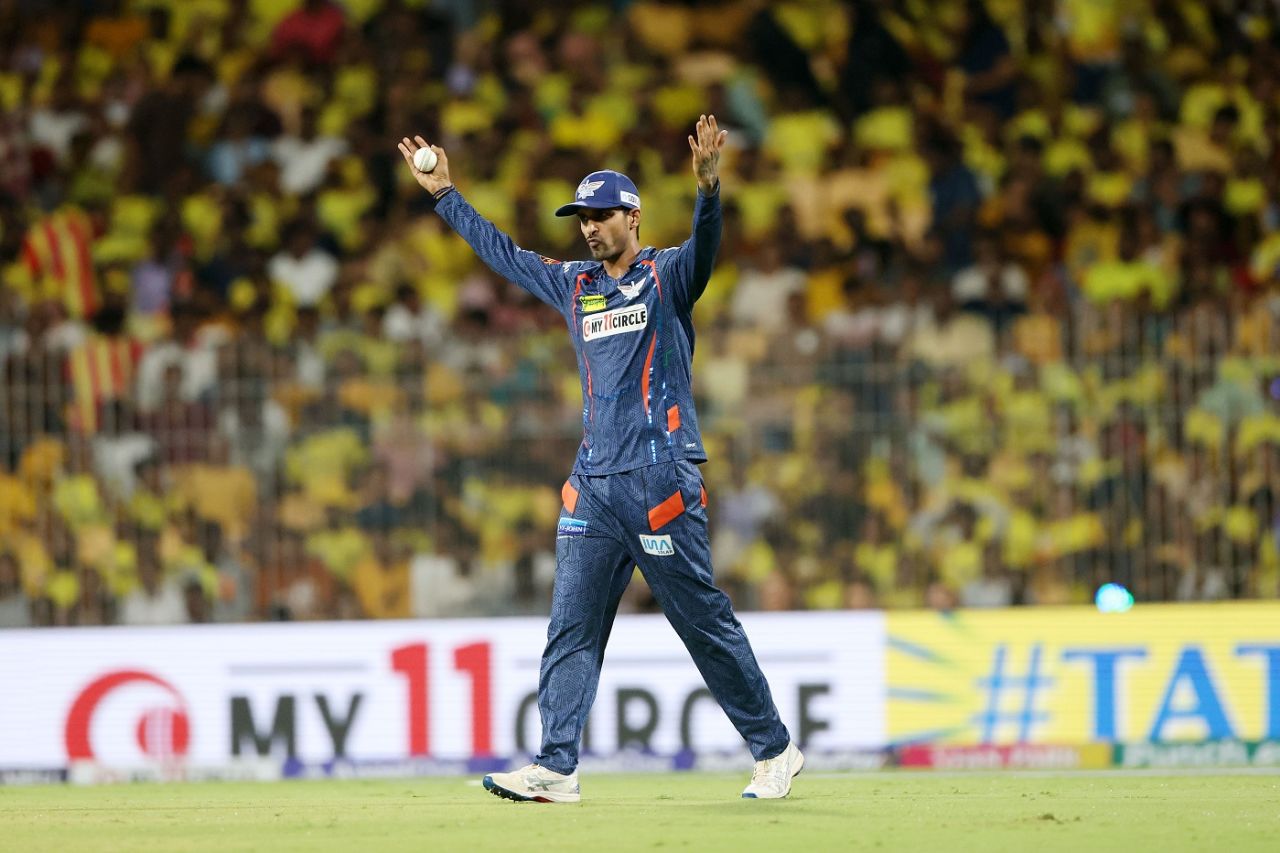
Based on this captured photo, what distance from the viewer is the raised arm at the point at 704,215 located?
536cm

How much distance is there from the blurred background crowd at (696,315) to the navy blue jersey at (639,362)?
Result: 4208mm

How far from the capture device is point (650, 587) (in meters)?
5.81

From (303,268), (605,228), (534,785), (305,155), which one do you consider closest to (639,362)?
(605,228)

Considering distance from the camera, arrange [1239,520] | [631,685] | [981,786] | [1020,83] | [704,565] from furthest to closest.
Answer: [1020,83]
[1239,520]
[631,685]
[981,786]
[704,565]

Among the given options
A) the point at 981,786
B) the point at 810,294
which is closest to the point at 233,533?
the point at 810,294

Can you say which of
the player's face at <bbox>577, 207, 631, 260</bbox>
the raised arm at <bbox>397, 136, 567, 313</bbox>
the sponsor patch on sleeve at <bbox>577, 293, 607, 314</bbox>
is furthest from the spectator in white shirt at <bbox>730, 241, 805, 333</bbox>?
the player's face at <bbox>577, 207, 631, 260</bbox>

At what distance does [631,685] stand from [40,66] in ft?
24.9

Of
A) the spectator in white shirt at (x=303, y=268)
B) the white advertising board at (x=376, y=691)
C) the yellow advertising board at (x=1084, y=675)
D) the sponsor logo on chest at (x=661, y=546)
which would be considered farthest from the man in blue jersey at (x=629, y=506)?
the spectator in white shirt at (x=303, y=268)

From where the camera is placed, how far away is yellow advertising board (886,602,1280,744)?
27.1 feet

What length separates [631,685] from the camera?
8391mm

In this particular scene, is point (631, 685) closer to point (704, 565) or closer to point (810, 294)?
point (704, 565)

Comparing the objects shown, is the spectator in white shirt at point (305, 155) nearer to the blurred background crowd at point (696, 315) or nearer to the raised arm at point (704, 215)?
the blurred background crowd at point (696, 315)

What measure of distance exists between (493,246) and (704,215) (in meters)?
0.94

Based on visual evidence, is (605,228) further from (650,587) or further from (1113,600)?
(1113,600)
